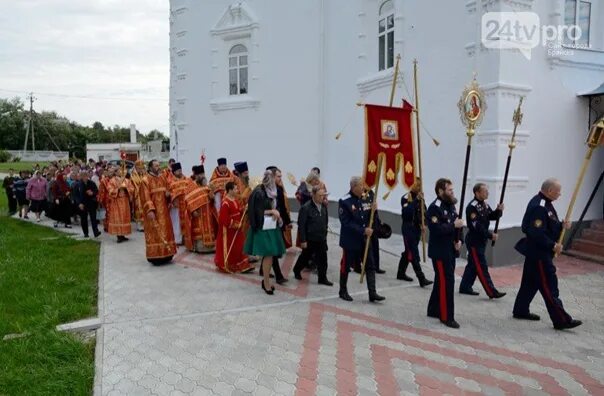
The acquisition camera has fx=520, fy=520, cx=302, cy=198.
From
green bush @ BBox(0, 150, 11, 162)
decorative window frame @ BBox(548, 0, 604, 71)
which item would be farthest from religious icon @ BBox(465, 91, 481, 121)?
green bush @ BBox(0, 150, 11, 162)

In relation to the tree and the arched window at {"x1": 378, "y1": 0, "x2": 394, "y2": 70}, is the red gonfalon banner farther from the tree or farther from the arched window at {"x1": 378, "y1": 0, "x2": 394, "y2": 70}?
the tree

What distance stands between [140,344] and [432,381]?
9.85 feet

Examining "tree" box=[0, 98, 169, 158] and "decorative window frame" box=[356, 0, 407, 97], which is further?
"tree" box=[0, 98, 169, 158]

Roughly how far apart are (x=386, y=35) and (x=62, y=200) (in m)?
9.86

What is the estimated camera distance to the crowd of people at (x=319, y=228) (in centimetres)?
612

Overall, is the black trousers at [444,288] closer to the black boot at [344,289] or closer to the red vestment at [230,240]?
the black boot at [344,289]

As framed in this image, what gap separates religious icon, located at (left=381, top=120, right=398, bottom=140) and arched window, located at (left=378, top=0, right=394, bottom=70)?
18.3 feet

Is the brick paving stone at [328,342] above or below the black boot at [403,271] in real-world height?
below

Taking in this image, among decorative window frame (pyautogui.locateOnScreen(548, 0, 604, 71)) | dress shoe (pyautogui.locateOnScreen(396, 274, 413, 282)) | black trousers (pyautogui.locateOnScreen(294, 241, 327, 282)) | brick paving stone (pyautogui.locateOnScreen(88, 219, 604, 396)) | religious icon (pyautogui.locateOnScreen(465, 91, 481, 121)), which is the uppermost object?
decorative window frame (pyautogui.locateOnScreen(548, 0, 604, 71))

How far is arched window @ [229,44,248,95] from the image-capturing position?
16.7 m

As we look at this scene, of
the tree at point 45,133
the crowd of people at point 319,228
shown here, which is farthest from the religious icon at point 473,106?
the tree at point 45,133

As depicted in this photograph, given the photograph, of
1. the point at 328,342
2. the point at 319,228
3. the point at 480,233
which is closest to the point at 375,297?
the point at 319,228

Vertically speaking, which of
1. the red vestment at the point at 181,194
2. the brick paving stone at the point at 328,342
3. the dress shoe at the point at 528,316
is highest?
the red vestment at the point at 181,194

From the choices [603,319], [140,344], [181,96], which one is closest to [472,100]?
[603,319]
